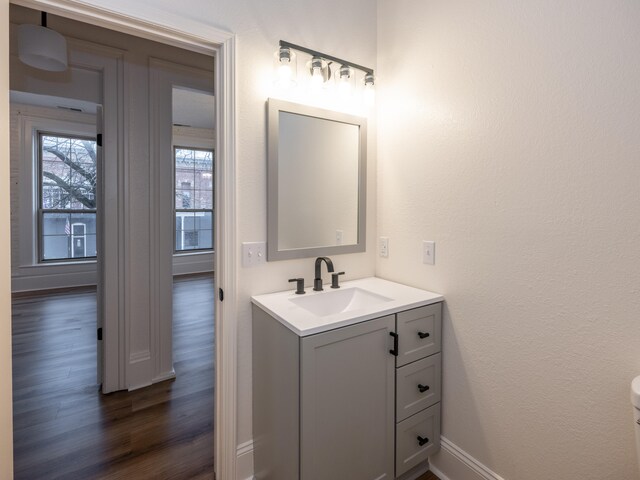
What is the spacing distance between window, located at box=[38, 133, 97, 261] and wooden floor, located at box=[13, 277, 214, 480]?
7.90 ft

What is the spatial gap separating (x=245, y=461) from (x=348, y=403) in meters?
Answer: 0.70

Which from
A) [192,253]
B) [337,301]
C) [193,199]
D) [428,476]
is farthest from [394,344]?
[193,199]

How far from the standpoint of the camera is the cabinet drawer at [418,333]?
58.7 inches

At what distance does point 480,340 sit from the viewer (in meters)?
1.52

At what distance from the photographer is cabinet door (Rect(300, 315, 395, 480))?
48.5 inches

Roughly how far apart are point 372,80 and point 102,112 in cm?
183

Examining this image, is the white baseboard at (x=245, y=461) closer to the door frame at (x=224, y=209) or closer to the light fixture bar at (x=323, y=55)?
the door frame at (x=224, y=209)

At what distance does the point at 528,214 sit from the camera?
52.3 inches

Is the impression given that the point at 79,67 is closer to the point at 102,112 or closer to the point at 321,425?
the point at 102,112

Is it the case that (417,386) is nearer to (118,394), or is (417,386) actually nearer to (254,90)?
(254,90)

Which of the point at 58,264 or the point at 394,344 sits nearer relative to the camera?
the point at 394,344

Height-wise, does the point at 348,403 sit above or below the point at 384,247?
below

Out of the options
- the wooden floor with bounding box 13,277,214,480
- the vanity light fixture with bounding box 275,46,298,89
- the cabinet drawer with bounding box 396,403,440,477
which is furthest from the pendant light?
the cabinet drawer with bounding box 396,403,440,477

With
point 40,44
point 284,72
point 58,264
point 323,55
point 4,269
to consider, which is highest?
point 40,44
